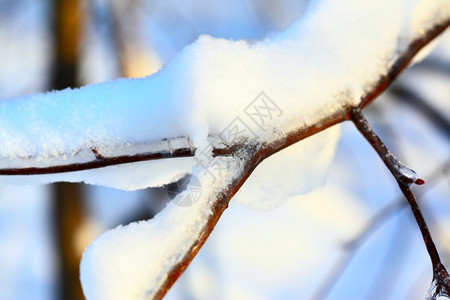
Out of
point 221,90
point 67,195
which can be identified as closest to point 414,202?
point 221,90

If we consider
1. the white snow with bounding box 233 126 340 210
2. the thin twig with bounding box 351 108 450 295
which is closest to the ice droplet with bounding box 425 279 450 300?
the thin twig with bounding box 351 108 450 295

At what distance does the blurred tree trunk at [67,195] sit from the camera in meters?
1.52

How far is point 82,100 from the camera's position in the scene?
33 centimetres

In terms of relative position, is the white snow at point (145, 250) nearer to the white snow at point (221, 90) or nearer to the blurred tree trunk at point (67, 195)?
the white snow at point (221, 90)

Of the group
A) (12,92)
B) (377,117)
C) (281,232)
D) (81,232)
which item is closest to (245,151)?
(377,117)

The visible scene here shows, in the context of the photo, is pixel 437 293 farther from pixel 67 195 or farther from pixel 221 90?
pixel 67 195

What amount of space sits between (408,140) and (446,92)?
31 cm

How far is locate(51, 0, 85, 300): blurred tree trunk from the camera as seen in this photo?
4.99 ft

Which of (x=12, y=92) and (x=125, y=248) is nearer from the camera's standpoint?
(x=125, y=248)

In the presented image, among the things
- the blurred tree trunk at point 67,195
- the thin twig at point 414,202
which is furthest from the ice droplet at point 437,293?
the blurred tree trunk at point 67,195

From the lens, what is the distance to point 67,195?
1.58m

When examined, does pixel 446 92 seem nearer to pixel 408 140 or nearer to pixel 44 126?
pixel 408 140

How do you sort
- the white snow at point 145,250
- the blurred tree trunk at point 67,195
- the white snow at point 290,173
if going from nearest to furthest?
the white snow at point 145,250
the white snow at point 290,173
the blurred tree trunk at point 67,195

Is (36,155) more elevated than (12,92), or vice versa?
(12,92)
